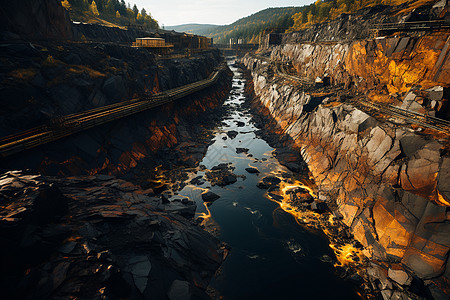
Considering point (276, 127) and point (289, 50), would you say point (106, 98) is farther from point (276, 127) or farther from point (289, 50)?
point (289, 50)

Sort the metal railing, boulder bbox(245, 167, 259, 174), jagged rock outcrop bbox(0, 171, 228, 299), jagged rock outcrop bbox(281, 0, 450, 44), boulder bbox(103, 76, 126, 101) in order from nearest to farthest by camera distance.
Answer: jagged rock outcrop bbox(0, 171, 228, 299) → the metal railing → jagged rock outcrop bbox(281, 0, 450, 44) → boulder bbox(103, 76, 126, 101) → boulder bbox(245, 167, 259, 174)

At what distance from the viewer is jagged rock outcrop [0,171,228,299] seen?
9.41 metres

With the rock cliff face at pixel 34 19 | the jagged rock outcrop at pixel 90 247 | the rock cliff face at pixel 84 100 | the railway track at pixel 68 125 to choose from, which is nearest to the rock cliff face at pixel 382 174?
the jagged rock outcrop at pixel 90 247

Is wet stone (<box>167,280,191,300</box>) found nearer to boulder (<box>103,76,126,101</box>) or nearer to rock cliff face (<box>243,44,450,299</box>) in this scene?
rock cliff face (<box>243,44,450,299</box>)

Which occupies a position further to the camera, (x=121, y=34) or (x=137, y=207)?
(x=121, y=34)

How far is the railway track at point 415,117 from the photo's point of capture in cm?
1752

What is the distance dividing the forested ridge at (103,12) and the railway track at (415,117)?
4153 inches

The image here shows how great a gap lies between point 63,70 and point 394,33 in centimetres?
4556

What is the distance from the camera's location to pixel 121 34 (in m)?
74.1

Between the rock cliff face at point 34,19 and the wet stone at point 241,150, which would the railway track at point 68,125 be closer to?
the rock cliff face at point 34,19

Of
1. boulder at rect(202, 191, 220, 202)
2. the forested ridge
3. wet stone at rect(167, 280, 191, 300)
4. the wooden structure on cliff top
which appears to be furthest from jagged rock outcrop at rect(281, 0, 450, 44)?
the forested ridge

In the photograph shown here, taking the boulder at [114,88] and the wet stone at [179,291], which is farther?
the boulder at [114,88]

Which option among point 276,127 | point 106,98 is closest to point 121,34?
point 106,98

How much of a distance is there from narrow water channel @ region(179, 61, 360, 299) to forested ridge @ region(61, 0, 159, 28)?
97.9 meters
